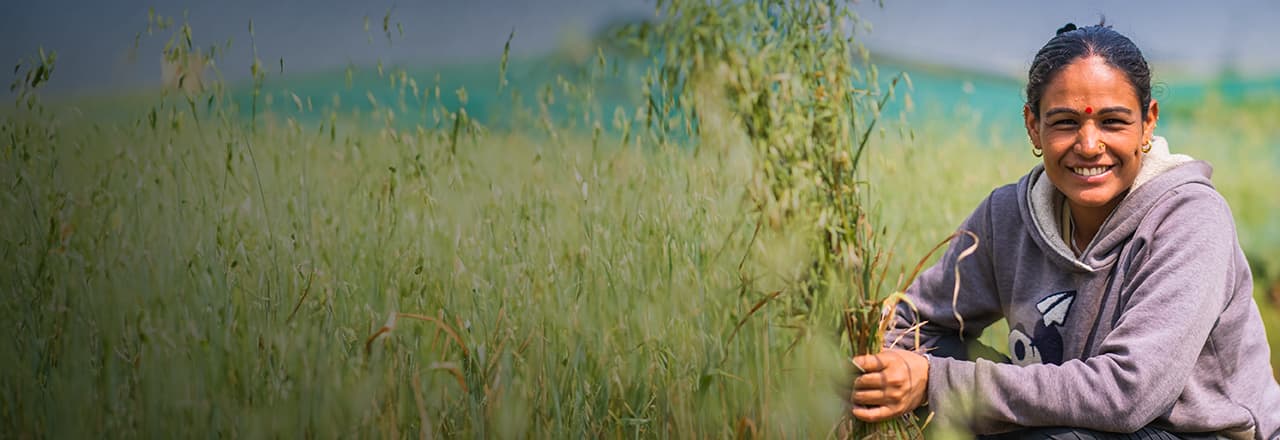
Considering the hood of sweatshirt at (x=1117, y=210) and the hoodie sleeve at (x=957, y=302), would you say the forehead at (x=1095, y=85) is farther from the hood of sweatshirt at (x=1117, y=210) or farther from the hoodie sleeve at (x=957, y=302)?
the hoodie sleeve at (x=957, y=302)

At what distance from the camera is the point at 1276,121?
4.24 m

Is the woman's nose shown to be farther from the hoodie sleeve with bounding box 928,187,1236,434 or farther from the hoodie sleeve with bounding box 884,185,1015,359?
the hoodie sleeve with bounding box 884,185,1015,359

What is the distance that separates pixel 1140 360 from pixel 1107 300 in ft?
0.61

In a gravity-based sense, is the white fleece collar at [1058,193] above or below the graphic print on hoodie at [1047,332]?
above

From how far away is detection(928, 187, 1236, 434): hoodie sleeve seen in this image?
153cm

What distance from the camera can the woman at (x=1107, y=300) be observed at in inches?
60.9

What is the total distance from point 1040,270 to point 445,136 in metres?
0.99

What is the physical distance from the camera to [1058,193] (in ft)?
6.02

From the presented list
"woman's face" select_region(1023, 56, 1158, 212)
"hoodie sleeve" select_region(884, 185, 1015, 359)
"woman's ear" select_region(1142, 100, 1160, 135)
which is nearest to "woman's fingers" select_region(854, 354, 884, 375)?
"hoodie sleeve" select_region(884, 185, 1015, 359)

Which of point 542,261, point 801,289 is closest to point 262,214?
point 542,261

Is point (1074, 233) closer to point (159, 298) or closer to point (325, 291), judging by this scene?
point (325, 291)

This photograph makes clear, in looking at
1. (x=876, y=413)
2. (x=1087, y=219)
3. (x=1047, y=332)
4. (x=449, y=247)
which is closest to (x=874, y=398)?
(x=876, y=413)

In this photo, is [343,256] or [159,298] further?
[343,256]

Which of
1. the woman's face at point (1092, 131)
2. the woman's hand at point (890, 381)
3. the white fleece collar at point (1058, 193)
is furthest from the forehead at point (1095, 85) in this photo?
the woman's hand at point (890, 381)
